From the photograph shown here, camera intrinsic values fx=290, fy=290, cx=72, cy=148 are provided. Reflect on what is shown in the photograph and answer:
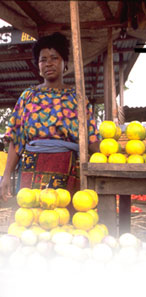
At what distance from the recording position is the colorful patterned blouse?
2193mm

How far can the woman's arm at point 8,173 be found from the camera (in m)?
2.36

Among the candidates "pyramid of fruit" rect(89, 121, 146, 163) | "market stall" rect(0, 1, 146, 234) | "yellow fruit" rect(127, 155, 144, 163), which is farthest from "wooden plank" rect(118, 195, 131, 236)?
"yellow fruit" rect(127, 155, 144, 163)

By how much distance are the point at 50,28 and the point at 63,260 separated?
2.59 m

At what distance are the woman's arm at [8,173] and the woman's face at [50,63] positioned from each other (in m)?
0.66

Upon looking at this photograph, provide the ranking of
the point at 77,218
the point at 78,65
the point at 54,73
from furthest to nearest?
1. the point at 54,73
2. the point at 78,65
3. the point at 77,218

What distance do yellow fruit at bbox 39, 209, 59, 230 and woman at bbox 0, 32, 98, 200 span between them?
0.81 metres

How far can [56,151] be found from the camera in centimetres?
218

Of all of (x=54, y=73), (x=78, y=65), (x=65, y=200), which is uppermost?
(x=54, y=73)

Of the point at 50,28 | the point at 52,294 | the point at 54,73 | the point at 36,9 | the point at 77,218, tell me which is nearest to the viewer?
the point at 52,294

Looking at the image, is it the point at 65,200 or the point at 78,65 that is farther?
the point at 78,65

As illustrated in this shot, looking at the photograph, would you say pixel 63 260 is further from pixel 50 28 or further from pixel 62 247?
pixel 50 28

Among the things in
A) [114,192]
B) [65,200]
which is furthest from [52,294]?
[114,192]

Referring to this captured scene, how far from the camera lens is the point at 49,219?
1.34m

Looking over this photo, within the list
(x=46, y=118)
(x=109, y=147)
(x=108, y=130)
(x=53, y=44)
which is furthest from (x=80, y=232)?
(x=53, y=44)
